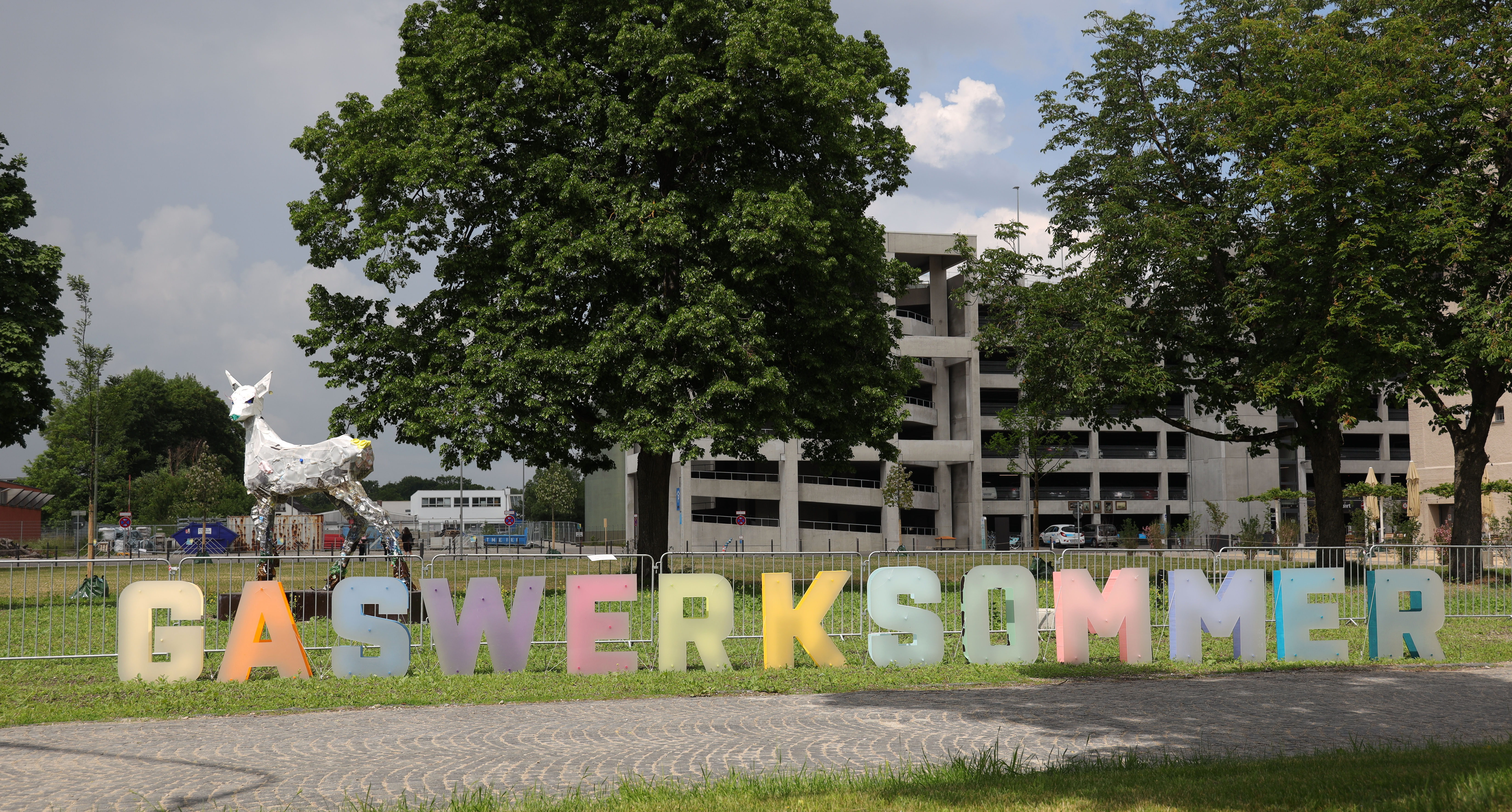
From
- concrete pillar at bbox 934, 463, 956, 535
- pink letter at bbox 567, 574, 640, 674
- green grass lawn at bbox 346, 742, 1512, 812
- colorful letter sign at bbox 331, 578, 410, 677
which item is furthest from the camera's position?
concrete pillar at bbox 934, 463, 956, 535

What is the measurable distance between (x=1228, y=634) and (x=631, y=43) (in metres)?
15.6

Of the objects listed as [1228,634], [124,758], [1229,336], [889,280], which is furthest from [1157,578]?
[1229,336]

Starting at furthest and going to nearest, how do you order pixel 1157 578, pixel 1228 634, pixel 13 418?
pixel 13 418, pixel 1157 578, pixel 1228 634

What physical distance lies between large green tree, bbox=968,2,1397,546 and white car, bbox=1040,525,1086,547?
31174mm

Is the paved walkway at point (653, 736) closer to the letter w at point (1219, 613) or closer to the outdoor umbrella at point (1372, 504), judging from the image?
the letter w at point (1219, 613)

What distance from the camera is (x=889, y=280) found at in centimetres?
2602

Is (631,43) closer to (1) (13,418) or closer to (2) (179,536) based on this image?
(1) (13,418)

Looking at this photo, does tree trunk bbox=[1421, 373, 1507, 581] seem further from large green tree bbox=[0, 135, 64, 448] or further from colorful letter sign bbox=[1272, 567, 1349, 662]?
large green tree bbox=[0, 135, 64, 448]

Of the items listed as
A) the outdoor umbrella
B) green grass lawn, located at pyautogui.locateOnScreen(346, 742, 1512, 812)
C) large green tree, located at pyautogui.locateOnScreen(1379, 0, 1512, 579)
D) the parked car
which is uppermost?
large green tree, located at pyautogui.locateOnScreen(1379, 0, 1512, 579)

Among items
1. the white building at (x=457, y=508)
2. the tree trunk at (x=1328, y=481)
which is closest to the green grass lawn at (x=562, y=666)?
the tree trunk at (x=1328, y=481)

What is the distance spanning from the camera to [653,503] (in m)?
25.0

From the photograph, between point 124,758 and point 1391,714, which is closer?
point 124,758

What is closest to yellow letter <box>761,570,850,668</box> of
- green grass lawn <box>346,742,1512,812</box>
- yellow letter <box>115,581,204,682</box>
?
green grass lawn <box>346,742,1512,812</box>

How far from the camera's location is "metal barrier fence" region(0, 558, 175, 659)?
44.3 feet
